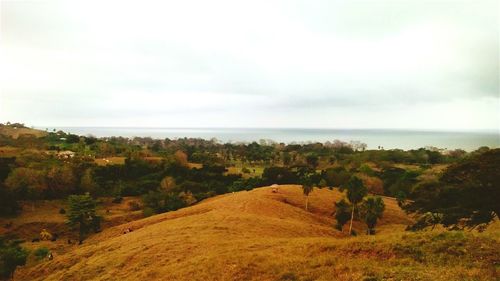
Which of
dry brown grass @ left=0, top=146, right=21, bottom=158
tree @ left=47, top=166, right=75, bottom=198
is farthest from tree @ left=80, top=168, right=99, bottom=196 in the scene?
Result: dry brown grass @ left=0, top=146, right=21, bottom=158

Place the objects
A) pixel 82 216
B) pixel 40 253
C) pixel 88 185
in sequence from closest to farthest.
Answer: pixel 40 253 < pixel 82 216 < pixel 88 185

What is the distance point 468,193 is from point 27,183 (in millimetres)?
87442

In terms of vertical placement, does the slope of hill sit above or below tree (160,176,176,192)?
above

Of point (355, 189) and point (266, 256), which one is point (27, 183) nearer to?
point (355, 189)

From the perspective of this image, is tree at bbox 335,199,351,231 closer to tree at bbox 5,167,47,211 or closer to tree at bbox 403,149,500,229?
tree at bbox 403,149,500,229

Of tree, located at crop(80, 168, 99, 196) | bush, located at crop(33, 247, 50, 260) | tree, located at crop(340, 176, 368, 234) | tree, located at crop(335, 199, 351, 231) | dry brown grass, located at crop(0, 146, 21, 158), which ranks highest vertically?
tree, located at crop(340, 176, 368, 234)

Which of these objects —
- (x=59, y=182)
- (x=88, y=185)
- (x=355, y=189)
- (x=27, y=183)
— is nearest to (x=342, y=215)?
(x=355, y=189)

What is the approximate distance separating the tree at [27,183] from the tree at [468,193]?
8070 cm

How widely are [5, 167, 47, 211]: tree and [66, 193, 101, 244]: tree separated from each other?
25.4 metres

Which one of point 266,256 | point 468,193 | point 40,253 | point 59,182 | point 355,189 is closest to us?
point 468,193

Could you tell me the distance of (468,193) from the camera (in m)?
17.7

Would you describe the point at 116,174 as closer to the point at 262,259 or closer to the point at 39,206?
the point at 39,206

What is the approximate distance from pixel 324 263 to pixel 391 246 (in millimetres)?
4496

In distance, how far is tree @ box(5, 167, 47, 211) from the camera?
78.0 meters
